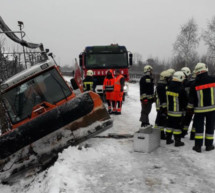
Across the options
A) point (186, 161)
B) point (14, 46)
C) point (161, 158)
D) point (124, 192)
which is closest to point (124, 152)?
point (161, 158)

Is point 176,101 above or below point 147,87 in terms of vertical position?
below

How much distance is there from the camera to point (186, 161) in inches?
200

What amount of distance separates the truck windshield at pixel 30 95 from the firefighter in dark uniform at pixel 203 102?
307 centimetres

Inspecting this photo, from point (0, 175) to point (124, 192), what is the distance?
8.42ft

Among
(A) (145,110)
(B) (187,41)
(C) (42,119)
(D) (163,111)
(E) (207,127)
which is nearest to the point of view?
(C) (42,119)

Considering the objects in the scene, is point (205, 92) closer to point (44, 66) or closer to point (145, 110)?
point (145, 110)

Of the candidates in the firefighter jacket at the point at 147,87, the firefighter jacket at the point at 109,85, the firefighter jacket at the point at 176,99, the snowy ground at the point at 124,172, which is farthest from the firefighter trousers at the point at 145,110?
the firefighter jacket at the point at 109,85

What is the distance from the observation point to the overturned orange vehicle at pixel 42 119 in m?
4.86

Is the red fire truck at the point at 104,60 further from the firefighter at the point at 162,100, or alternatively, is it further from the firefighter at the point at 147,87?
the firefighter at the point at 162,100

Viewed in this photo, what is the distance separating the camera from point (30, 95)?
5707mm

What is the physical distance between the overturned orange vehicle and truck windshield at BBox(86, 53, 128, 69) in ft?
23.2

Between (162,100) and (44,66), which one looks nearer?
(44,66)

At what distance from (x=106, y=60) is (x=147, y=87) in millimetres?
5991

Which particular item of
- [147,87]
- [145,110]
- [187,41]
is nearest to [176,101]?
[147,87]
